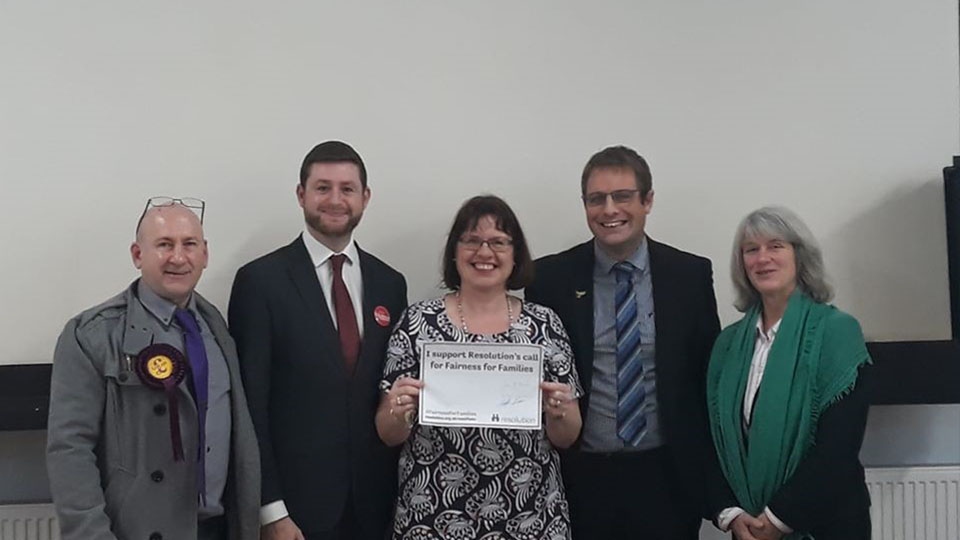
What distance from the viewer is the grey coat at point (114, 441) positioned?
1880mm

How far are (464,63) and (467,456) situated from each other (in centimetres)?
148

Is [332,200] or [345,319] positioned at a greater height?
[332,200]

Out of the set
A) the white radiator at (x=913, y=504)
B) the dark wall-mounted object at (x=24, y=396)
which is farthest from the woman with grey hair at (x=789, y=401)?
the dark wall-mounted object at (x=24, y=396)

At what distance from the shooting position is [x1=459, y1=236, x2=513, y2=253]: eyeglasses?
220cm

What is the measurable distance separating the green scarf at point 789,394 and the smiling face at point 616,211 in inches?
18.6

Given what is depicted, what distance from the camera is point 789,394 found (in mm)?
2094

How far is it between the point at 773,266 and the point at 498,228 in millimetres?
767

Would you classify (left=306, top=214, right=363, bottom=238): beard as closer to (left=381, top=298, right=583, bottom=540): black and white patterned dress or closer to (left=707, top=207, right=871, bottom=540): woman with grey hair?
(left=381, top=298, right=583, bottom=540): black and white patterned dress

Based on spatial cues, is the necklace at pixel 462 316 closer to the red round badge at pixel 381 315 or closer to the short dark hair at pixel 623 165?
the red round badge at pixel 381 315

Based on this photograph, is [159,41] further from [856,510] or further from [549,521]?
[856,510]

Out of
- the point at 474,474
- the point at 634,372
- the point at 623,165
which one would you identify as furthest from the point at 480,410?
the point at 623,165

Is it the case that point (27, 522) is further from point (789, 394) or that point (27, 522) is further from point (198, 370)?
point (789, 394)

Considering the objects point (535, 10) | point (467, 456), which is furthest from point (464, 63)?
point (467, 456)

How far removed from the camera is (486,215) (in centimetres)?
223
